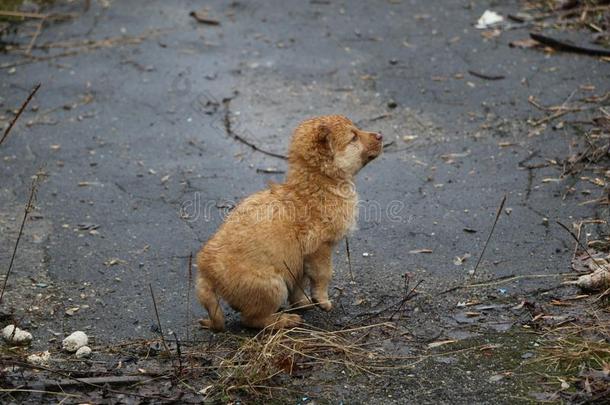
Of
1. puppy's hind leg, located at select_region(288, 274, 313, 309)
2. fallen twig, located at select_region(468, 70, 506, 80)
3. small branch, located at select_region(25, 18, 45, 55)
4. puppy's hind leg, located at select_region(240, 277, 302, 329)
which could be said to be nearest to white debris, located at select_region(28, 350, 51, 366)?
puppy's hind leg, located at select_region(240, 277, 302, 329)

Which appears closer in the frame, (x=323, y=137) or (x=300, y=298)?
(x=323, y=137)

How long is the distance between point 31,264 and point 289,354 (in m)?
2.53

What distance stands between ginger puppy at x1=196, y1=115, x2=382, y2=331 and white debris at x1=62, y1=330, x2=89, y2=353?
756 mm

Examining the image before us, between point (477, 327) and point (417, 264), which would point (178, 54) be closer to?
point (417, 264)

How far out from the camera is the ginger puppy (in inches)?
215

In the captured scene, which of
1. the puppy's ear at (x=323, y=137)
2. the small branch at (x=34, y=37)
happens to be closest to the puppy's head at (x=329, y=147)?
the puppy's ear at (x=323, y=137)

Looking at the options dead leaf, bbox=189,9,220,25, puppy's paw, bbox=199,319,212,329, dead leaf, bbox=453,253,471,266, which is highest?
dead leaf, bbox=189,9,220,25

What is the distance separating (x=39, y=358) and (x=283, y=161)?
345cm

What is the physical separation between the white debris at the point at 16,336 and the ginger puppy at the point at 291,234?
Answer: 3.60 feet

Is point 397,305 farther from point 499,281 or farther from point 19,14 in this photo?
point 19,14

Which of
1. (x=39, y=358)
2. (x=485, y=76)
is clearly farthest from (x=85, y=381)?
(x=485, y=76)

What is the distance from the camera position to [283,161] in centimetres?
813

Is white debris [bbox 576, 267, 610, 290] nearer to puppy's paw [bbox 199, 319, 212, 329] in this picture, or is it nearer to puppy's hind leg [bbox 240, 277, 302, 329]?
puppy's hind leg [bbox 240, 277, 302, 329]

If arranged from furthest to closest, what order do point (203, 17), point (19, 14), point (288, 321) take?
point (203, 17) → point (19, 14) → point (288, 321)
